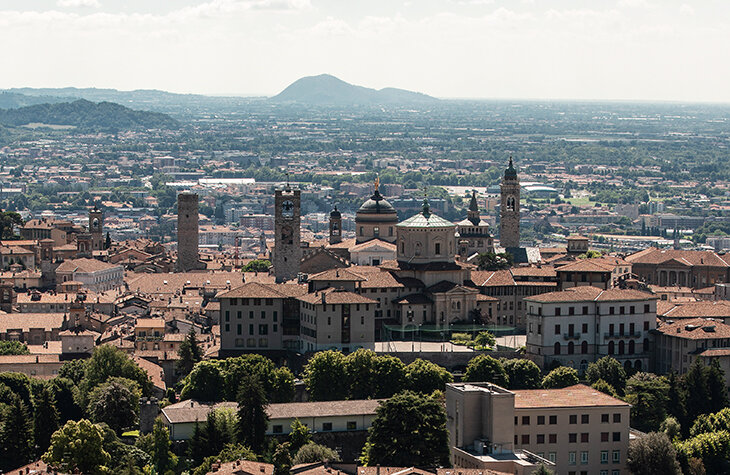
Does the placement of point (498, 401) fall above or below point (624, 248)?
above

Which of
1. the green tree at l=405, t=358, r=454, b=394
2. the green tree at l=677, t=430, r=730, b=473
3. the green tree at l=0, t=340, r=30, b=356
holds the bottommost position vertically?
the green tree at l=677, t=430, r=730, b=473

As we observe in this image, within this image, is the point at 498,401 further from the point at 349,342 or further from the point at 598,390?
the point at 349,342

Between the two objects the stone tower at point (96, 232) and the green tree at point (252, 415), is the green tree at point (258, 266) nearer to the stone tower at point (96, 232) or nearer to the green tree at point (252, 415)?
the stone tower at point (96, 232)

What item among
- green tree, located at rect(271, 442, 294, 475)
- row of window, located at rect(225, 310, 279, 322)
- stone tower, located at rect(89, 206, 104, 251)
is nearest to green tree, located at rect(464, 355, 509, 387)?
row of window, located at rect(225, 310, 279, 322)

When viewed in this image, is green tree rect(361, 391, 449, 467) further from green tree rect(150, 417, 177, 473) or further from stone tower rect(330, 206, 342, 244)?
stone tower rect(330, 206, 342, 244)

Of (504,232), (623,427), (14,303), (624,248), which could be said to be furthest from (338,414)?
(624,248)

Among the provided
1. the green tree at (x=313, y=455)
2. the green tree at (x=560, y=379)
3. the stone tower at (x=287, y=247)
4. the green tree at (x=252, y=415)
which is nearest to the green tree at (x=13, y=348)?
the stone tower at (x=287, y=247)
